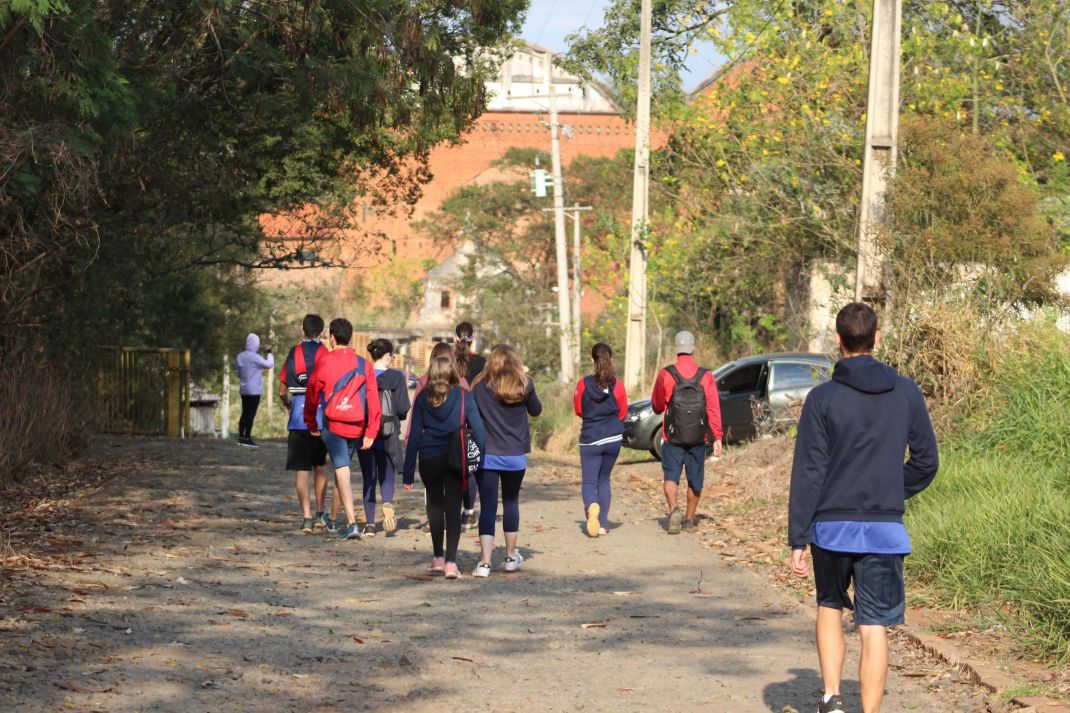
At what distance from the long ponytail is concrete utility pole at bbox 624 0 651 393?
13.0m

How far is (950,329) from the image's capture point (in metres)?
14.0

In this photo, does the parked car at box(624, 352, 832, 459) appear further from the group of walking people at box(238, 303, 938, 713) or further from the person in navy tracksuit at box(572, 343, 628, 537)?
the person in navy tracksuit at box(572, 343, 628, 537)

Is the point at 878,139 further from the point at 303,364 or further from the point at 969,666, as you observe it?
the point at 969,666

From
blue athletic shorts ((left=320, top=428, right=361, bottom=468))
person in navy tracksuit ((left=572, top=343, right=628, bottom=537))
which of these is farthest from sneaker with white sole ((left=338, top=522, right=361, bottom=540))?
person in navy tracksuit ((left=572, top=343, right=628, bottom=537))

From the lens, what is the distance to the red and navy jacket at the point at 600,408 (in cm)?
1316


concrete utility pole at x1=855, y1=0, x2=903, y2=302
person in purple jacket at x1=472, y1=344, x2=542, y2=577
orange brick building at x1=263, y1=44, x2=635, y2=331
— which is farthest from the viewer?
orange brick building at x1=263, y1=44, x2=635, y2=331

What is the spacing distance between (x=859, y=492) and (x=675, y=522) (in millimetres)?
7793

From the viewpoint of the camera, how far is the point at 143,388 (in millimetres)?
26609

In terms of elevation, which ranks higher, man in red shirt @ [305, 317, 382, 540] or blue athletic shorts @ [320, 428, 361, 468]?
man in red shirt @ [305, 317, 382, 540]

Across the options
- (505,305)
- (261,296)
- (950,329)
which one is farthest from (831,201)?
(505,305)

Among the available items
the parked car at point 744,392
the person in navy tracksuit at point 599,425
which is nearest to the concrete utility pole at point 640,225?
the parked car at point 744,392

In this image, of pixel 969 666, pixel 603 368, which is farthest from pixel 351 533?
pixel 969 666

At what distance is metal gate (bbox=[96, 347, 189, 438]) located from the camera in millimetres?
26359

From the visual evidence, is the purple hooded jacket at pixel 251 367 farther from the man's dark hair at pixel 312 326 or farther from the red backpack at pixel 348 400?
the red backpack at pixel 348 400
